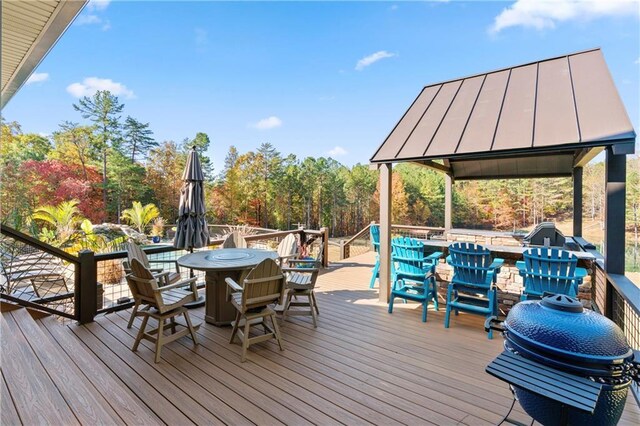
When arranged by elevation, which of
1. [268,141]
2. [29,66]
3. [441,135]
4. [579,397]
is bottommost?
[579,397]

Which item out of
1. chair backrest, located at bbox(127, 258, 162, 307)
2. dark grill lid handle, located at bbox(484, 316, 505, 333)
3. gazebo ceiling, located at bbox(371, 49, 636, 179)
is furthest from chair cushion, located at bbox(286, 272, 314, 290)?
dark grill lid handle, located at bbox(484, 316, 505, 333)

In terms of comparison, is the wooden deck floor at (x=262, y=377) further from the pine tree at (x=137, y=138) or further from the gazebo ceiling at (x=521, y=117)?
the pine tree at (x=137, y=138)

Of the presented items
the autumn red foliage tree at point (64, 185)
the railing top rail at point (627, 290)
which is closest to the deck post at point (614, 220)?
the railing top rail at point (627, 290)

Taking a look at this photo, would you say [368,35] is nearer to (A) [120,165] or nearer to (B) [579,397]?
(B) [579,397]

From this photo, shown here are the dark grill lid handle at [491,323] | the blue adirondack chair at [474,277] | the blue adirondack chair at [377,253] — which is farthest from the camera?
the blue adirondack chair at [377,253]

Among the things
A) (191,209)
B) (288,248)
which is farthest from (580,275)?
(191,209)

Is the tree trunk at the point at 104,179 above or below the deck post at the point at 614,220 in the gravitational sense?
above

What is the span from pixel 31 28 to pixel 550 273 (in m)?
6.54

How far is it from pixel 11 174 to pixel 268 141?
16.1 metres

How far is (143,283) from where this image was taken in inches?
129

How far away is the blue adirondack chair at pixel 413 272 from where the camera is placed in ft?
14.1

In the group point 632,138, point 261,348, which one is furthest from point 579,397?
point 632,138

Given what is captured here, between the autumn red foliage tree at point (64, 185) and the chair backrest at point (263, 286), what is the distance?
60.4 feet

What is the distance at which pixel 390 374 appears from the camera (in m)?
2.84
